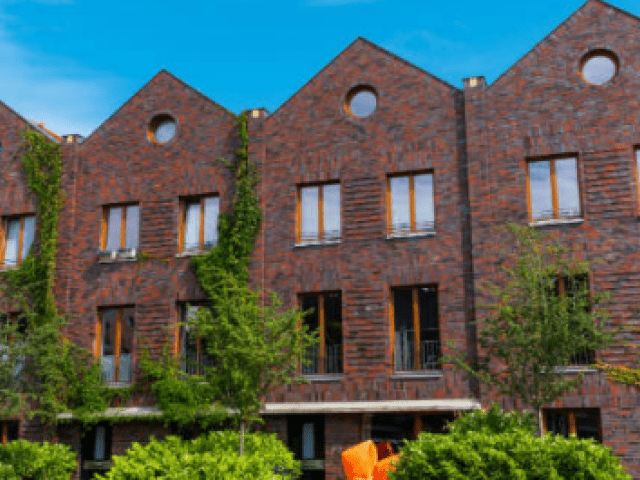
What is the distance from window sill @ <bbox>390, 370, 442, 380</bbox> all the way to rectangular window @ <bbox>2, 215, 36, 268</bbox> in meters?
11.1

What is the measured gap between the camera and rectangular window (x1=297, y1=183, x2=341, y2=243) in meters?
21.1

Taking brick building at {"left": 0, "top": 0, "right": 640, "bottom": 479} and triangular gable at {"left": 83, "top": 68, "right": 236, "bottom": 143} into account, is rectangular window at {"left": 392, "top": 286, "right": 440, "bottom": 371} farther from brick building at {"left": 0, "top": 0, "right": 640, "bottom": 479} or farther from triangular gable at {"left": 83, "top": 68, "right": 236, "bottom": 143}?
triangular gable at {"left": 83, "top": 68, "right": 236, "bottom": 143}

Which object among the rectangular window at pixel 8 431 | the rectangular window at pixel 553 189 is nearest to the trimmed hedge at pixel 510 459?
the rectangular window at pixel 553 189

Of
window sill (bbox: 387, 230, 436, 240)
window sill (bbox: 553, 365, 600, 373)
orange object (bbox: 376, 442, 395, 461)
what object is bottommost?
orange object (bbox: 376, 442, 395, 461)

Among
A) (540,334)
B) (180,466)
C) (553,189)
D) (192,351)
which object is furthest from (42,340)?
(553,189)

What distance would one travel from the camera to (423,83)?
2098 centimetres

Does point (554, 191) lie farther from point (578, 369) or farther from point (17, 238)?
point (17, 238)

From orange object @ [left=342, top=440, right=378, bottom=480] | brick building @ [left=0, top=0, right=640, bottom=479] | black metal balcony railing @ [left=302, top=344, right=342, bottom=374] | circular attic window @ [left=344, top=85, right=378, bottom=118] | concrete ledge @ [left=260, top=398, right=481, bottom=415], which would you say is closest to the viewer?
orange object @ [left=342, top=440, right=378, bottom=480]

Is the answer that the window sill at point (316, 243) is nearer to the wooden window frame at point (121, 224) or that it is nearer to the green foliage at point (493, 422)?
the wooden window frame at point (121, 224)

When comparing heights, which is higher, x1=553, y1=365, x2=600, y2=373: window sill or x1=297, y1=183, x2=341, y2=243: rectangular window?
x1=297, y1=183, x2=341, y2=243: rectangular window

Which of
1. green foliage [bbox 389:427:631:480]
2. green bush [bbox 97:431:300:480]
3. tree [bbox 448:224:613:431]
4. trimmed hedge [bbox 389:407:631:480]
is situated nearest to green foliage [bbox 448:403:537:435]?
tree [bbox 448:224:613:431]

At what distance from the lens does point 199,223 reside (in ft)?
73.5

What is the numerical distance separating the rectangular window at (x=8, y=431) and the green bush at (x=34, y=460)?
2.38 meters

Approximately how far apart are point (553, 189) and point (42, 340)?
13101 millimetres
